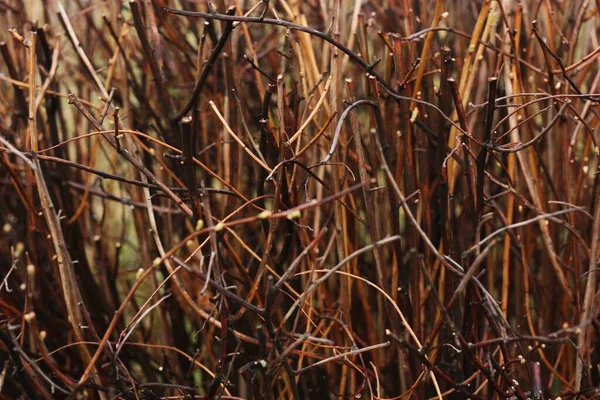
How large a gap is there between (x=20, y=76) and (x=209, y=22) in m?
0.83

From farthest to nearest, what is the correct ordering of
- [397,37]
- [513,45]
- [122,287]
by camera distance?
[122,287]
[513,45]
[397,37]

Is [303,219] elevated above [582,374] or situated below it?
above

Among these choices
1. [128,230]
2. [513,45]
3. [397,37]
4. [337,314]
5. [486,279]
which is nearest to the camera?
[397,37]

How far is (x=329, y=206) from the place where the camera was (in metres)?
1.72

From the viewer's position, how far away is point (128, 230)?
3035 mm

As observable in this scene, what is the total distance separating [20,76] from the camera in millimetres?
1979

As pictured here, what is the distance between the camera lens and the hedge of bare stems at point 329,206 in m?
1.29

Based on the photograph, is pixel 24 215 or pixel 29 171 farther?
pixel 24 215

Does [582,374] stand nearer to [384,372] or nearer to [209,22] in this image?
[384,372]

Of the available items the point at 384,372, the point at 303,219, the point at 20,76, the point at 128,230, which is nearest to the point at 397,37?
the point at 303,219

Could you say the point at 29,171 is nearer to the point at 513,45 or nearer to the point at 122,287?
the point at 122,287

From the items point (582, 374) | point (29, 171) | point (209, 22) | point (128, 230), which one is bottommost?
point (128, 230)

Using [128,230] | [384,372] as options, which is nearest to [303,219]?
[384,372]

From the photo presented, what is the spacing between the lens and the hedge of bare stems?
129 cm
